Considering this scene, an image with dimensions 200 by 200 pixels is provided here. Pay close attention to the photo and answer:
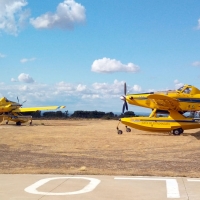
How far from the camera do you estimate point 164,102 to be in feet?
78.3

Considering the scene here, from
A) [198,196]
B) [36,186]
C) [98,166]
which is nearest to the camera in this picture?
[198,196]

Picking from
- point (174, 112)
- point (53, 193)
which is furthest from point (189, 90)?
point (53, 193)

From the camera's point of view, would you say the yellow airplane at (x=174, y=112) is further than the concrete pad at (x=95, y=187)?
Yes

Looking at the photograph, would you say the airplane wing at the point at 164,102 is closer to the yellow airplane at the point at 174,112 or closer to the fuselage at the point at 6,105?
the yellow airplane at the point at 174,112

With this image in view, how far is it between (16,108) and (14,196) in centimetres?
3583

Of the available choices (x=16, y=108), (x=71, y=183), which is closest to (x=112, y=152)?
(x=71, y=183)

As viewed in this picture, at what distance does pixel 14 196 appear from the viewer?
687cm

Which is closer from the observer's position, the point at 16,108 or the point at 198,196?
the point at 198,196

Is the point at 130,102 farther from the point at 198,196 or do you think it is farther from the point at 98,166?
the point at 198,196

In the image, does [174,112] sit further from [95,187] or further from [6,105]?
[6,105]

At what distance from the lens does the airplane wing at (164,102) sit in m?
22.7

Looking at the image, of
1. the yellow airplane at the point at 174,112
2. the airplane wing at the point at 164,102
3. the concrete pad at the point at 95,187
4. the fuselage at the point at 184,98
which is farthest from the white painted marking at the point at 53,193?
the fuselage at the point at 184,98

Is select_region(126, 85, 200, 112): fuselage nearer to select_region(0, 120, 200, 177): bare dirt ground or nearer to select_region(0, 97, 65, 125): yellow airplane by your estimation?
select_region(0, 120, 200, 177): bare dirt ground

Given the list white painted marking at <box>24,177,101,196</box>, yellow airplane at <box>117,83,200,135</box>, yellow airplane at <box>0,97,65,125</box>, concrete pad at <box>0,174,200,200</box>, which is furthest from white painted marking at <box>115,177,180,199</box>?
yellow airplane at <box>0,97,65,125</box>
